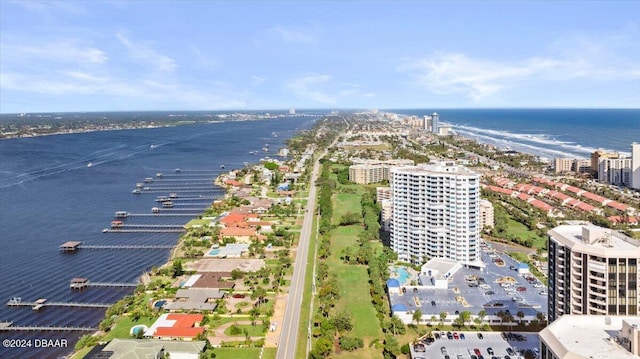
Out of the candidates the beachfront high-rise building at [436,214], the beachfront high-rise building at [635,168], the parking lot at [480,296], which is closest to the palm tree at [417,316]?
the parking lot at [480,296]

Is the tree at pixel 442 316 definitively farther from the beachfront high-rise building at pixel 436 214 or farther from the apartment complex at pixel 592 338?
the apartment complex at pixel 592 338

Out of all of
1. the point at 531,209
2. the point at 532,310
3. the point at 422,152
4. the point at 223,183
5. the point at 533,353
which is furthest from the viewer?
the point at 422,152

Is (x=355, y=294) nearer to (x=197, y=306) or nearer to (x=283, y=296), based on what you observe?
(x=283, y=296)

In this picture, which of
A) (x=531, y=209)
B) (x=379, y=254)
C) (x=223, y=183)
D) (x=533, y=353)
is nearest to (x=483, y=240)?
(x=379, y=254)

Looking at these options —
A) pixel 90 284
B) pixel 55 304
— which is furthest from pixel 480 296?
pixel 55 304

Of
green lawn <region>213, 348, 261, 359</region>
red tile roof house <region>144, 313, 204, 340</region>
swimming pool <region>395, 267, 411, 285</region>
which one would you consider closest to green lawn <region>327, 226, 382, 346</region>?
swimming pool <region>395, 267, 411, 285</region>

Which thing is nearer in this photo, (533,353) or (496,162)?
(533,353)
